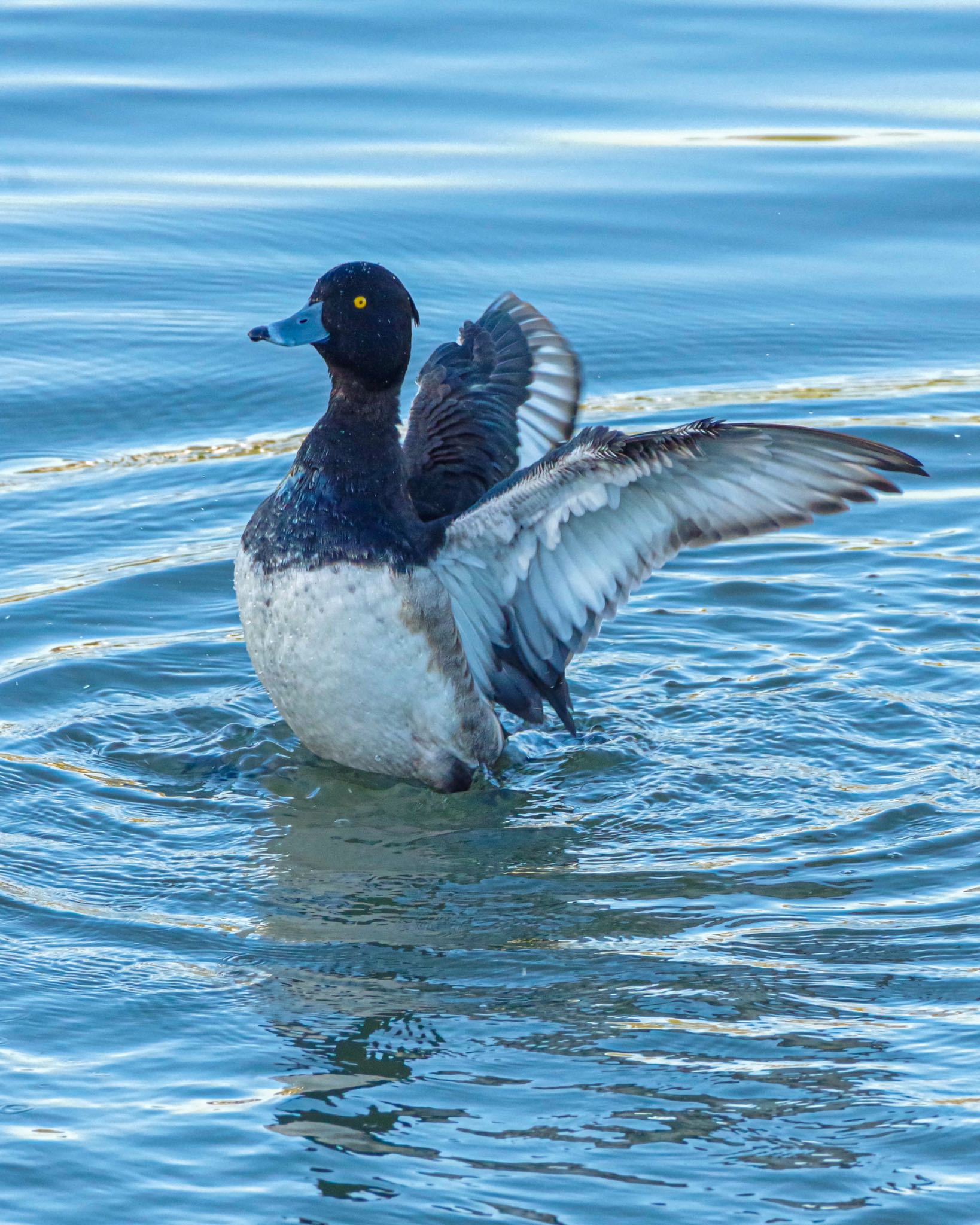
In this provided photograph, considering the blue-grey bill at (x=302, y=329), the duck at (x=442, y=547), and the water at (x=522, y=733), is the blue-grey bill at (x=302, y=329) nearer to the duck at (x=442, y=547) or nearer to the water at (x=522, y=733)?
the duck at (x=442, y=547)

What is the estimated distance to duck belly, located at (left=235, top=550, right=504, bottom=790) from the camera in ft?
17.0

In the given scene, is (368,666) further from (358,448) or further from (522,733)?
(522,733)

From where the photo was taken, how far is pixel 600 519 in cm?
516

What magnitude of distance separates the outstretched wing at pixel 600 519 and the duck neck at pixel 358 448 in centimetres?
28

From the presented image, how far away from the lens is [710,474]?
498 centimetres

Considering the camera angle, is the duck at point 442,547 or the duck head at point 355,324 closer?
the duck at point 442,547

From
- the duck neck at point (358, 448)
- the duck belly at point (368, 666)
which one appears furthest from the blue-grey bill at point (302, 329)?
the duck belly at point (368, 666)

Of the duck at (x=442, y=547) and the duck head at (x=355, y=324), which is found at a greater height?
the duck head at (x=355, y=324)

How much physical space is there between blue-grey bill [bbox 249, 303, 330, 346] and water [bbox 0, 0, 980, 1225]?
127 centimetres

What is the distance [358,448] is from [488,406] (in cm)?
122

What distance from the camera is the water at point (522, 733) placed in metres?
3.69

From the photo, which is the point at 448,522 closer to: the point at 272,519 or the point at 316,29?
the point at 272,519

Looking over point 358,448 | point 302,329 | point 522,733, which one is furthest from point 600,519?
point 522,733

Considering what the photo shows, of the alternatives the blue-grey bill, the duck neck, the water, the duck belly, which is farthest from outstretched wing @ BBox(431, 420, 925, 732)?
the blue-grey bill
